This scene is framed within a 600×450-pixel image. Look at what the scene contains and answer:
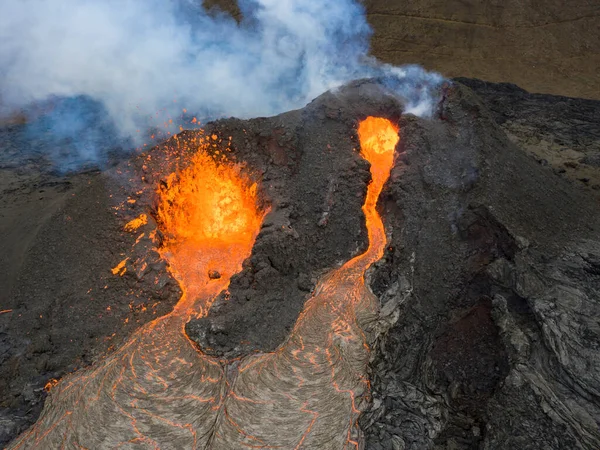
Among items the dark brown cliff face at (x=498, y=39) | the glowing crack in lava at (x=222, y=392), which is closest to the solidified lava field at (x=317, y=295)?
the glowing crack in lava at (x=222, y=392)

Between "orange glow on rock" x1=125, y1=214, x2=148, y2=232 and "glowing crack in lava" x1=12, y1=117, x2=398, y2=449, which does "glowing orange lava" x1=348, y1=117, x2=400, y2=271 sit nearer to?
"glowing crack in lava" x1=12, y1=117, x2=398, y2=449

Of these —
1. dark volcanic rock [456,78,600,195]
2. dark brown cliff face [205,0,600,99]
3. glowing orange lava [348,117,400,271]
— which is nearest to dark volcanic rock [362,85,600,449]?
glowing orange lava [348,117,400,271]

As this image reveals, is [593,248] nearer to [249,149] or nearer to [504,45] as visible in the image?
[249,149]

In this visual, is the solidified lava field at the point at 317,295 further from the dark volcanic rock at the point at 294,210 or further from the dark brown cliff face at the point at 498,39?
the dark brown cliff face at the point at 498,39

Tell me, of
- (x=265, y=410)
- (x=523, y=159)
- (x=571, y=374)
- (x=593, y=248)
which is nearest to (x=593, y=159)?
(x=523, y=159)

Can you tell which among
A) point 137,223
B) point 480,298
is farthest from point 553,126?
point 137,223

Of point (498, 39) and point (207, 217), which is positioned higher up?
point (207, 217)

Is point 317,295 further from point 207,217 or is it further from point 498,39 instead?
point 498,39
